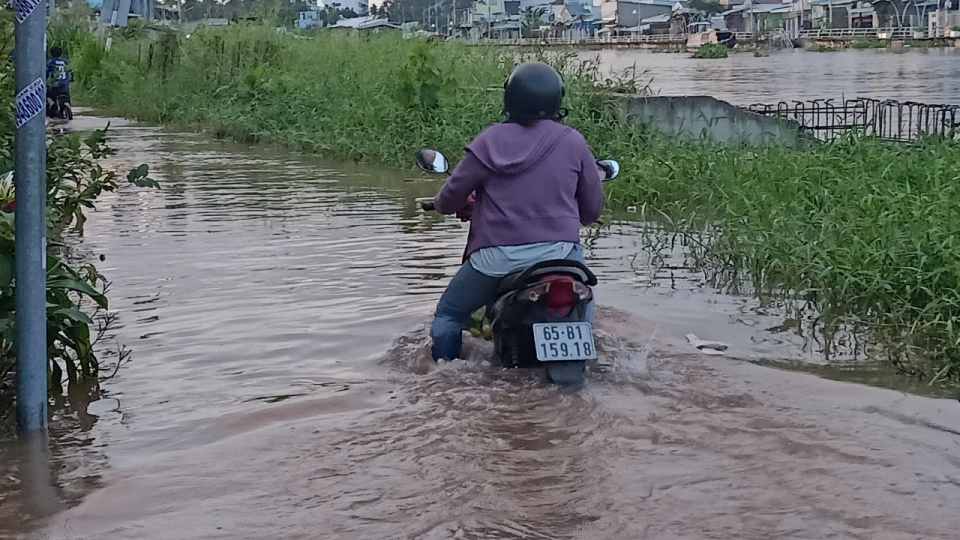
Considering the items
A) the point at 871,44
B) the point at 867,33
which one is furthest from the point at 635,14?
the point at 871,44

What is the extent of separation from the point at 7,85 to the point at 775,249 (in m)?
4.73

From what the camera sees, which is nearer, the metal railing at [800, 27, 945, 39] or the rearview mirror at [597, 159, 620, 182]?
the rearview mirror at [597, 159, 620, 182]

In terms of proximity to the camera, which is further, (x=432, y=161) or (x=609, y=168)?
(x=609, y=168)

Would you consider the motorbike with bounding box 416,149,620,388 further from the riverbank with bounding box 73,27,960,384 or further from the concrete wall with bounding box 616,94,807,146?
the concrete wall with bounding box 616,94,807,146

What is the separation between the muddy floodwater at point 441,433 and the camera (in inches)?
165

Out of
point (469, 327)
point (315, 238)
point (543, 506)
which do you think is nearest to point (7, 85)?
point (469, 327)

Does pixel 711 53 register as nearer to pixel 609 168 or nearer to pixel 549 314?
pixel 609 168

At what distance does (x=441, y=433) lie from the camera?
5113 millimetres

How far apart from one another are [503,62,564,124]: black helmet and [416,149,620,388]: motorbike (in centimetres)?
43

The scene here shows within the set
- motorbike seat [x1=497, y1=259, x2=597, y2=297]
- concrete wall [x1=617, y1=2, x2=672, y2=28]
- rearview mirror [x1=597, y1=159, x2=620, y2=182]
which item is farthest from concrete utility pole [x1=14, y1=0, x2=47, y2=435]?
concrete wall [x1=617, y1=2, x2=672, y2=28]

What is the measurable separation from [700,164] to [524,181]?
5.91 meters

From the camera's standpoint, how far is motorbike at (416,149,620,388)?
17.2ft

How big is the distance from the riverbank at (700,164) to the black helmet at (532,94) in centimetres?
229

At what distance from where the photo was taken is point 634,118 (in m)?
13.9
